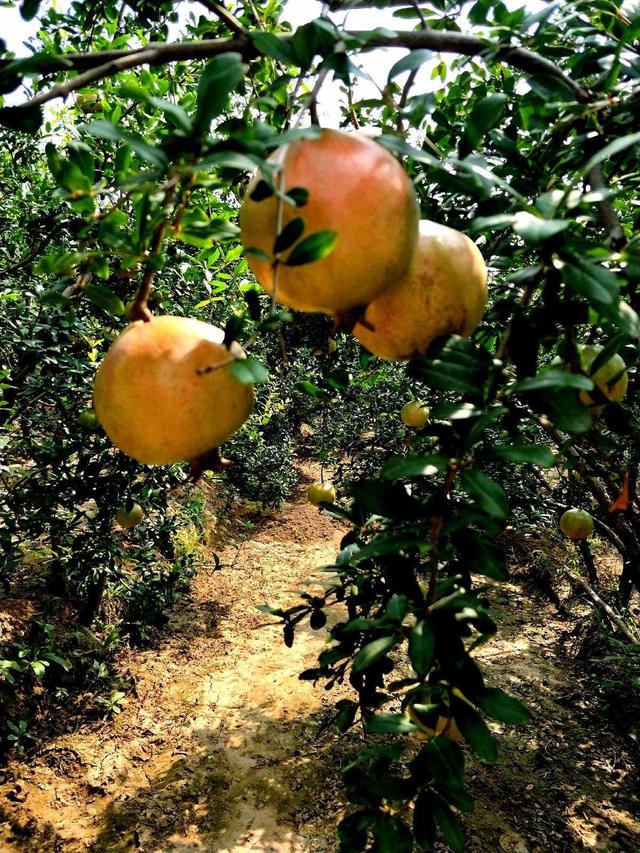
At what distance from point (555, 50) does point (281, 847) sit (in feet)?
12.4

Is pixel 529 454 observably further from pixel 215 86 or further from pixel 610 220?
pixel 215 86

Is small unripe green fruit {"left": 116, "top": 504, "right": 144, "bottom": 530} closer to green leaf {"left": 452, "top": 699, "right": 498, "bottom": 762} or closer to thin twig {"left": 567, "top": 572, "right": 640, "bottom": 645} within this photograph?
thin twig {"left": 567, "top": 572, "right": 640, "bottom": 645}

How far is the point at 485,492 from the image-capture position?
0.74 meters

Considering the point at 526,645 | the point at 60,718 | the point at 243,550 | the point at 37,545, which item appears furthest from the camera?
the point at 243,550

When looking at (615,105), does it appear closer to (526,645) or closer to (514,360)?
(514,360)

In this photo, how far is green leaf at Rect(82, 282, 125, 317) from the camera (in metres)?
0.91

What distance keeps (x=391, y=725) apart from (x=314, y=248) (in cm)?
72

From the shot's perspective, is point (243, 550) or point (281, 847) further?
point (243, 550)

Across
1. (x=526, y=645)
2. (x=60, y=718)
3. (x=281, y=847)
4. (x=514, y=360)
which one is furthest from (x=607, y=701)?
(x=514, y=360)

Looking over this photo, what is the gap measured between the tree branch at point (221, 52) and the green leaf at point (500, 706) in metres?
0.93

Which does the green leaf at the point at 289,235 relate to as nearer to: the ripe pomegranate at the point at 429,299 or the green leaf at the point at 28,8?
the ripe pomegranate at the point at 429,299

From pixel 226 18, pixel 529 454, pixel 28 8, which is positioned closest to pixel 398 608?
pixel 529 454

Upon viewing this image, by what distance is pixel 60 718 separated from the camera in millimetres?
3869

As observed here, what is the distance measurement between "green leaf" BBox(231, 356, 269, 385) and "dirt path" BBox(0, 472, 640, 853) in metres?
3.33
